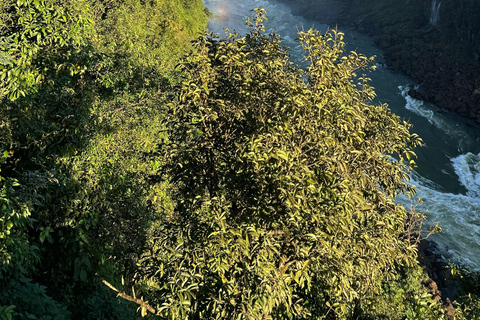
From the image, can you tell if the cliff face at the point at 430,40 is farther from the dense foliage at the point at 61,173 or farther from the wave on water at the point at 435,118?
the dense foliage at the point at 61,173

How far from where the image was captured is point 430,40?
5212 cm

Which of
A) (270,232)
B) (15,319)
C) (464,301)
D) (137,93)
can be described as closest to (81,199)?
(15,319)

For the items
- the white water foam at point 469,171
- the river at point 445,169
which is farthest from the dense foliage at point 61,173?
the white water foam at point 469,171

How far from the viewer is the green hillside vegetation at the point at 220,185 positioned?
15.4 ft

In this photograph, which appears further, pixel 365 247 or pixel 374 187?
pixel 374 187

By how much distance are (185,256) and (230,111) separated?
87.7 inches

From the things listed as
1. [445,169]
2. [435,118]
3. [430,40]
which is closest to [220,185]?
[445,169]

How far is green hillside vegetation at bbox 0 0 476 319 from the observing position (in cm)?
470

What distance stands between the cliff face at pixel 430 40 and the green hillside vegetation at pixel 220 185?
123 feet

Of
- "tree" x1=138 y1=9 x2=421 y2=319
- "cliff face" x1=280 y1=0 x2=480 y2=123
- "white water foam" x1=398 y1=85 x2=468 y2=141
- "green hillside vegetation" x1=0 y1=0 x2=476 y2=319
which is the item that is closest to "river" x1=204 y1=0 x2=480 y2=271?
"white water foam" x1=398 y1=85 x2=468 y2=141

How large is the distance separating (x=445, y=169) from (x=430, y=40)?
31.2m

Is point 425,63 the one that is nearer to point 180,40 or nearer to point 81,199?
point 180,40

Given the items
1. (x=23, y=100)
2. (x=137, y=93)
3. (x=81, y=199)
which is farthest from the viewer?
(x=137, y=93)

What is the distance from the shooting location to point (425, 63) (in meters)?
46.6
